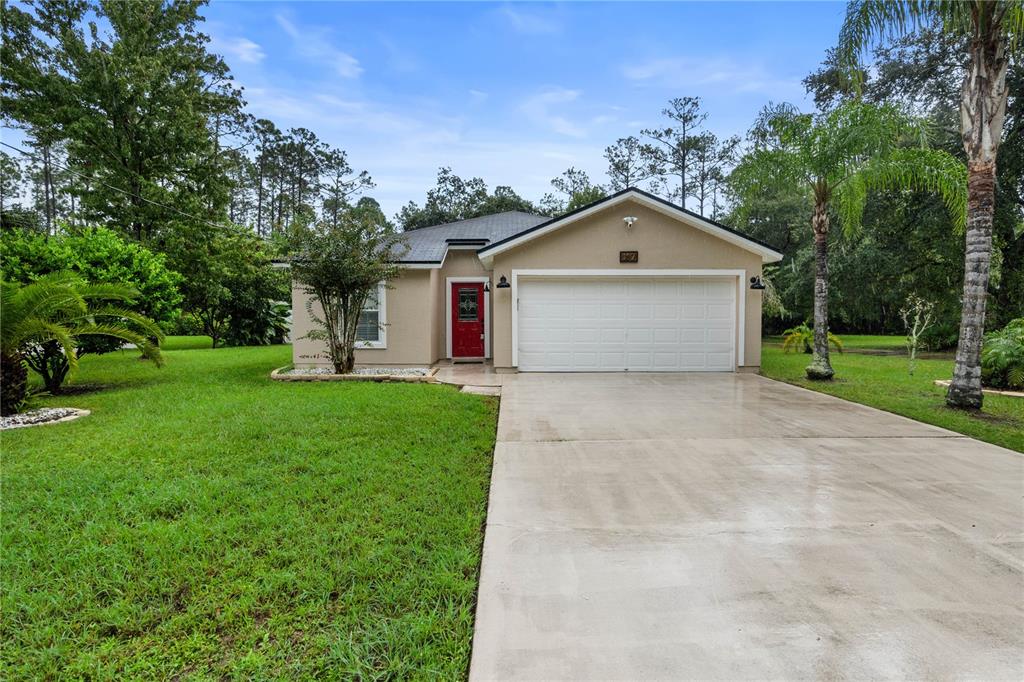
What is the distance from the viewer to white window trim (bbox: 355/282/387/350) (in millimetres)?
11720

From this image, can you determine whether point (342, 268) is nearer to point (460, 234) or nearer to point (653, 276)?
point (460, 234)

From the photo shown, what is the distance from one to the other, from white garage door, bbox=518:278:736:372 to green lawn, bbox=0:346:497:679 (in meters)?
5.65

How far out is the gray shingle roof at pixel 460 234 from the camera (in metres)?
12.0

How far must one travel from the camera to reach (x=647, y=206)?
11.2m

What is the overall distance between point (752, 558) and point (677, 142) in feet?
111

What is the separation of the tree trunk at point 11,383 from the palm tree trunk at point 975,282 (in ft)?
41.7

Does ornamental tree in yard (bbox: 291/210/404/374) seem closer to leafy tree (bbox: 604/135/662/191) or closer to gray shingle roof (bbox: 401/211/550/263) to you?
gray shingle roof (bbox: 401/211/550/263)

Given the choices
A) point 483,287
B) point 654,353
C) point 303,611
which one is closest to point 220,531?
point 303,611

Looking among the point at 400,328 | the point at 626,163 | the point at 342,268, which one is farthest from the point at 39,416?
the point at 626,163

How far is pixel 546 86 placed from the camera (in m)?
18.4

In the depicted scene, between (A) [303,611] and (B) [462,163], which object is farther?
(B) [462,163]

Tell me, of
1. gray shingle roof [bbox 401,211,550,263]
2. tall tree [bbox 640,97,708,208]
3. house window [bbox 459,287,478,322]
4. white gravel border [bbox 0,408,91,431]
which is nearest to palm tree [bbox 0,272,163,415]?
white gravel border [bbox 0,408,91,431]

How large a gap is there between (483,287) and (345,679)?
11751mm

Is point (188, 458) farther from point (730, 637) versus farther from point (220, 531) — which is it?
point (730, 637)
